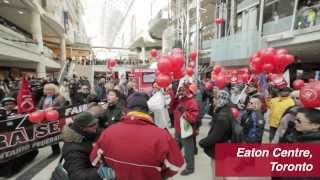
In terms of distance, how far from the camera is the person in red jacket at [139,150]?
2305 millimetres

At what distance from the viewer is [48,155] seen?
6598 mm

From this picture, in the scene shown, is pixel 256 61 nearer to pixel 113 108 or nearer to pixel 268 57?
pixel 268 57

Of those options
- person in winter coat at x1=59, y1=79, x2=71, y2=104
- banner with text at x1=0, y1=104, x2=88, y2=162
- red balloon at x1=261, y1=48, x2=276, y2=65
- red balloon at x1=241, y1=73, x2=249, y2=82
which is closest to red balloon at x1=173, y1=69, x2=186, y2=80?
red balloon at x1=261, y1=48, x2=276, y2=65

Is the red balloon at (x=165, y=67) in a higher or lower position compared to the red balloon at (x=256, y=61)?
lower

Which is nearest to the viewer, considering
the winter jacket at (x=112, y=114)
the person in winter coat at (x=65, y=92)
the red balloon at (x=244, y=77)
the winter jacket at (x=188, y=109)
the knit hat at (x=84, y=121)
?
the knit hat at (x=84, y=121)

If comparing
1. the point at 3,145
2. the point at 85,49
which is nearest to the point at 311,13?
the point at 3,145

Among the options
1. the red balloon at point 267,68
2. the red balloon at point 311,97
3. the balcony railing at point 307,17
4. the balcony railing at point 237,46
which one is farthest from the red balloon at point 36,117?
the balcony railing at point 237,46

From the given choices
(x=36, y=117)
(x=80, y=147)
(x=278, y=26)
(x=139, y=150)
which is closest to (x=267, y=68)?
(x=36, y=117)

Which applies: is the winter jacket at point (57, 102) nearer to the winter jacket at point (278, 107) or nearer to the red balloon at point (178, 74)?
the red balloon at point (178, 74)

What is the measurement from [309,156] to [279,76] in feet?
14.8

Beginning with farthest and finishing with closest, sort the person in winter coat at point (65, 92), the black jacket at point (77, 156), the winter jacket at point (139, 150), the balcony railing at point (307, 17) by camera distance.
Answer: the balcony railing at point (307, 17) → the person in winter coat at point (65, 92) → the black jacket at point (77, 156) → the winter jacket at point (139, 150)

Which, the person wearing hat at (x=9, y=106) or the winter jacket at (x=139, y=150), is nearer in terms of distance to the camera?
the winter jacket at (x=139, y=150)
